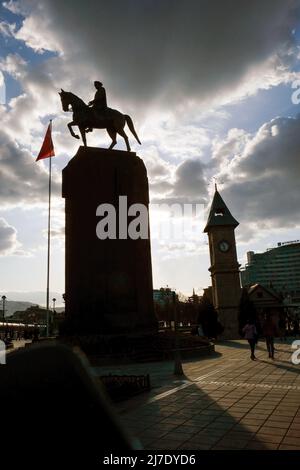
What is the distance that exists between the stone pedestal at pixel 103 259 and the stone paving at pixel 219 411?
18.7 feet

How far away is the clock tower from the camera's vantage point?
45.5m

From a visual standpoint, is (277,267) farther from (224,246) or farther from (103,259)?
(103,259)

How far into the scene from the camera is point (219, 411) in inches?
311

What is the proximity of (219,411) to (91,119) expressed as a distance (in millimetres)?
16869

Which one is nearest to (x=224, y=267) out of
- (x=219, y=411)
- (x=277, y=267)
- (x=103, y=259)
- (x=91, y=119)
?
(x=103, y=259)

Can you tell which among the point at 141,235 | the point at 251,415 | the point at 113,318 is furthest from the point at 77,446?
the point at 141,235

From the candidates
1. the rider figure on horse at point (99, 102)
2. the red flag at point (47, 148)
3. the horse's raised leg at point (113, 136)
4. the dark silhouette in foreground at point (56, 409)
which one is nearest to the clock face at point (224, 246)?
the red flag at point (47, 148)

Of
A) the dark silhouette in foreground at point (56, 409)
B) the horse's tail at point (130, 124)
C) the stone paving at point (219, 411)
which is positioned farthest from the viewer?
the horse's tail at point (130, 124)

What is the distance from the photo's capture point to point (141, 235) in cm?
2033

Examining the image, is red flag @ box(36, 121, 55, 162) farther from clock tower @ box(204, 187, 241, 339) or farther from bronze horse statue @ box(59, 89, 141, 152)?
clock tower @ box(204, 187, 241, 339)

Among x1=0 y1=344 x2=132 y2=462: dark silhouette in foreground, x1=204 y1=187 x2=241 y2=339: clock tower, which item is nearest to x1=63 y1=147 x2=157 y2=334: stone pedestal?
x1=0 y1=344 x2=132 y2=462: dark silhouette in foreground

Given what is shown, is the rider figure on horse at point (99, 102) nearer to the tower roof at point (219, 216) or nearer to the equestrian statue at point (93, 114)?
the equestrian statue at point (93, 114)

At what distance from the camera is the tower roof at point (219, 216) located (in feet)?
164
